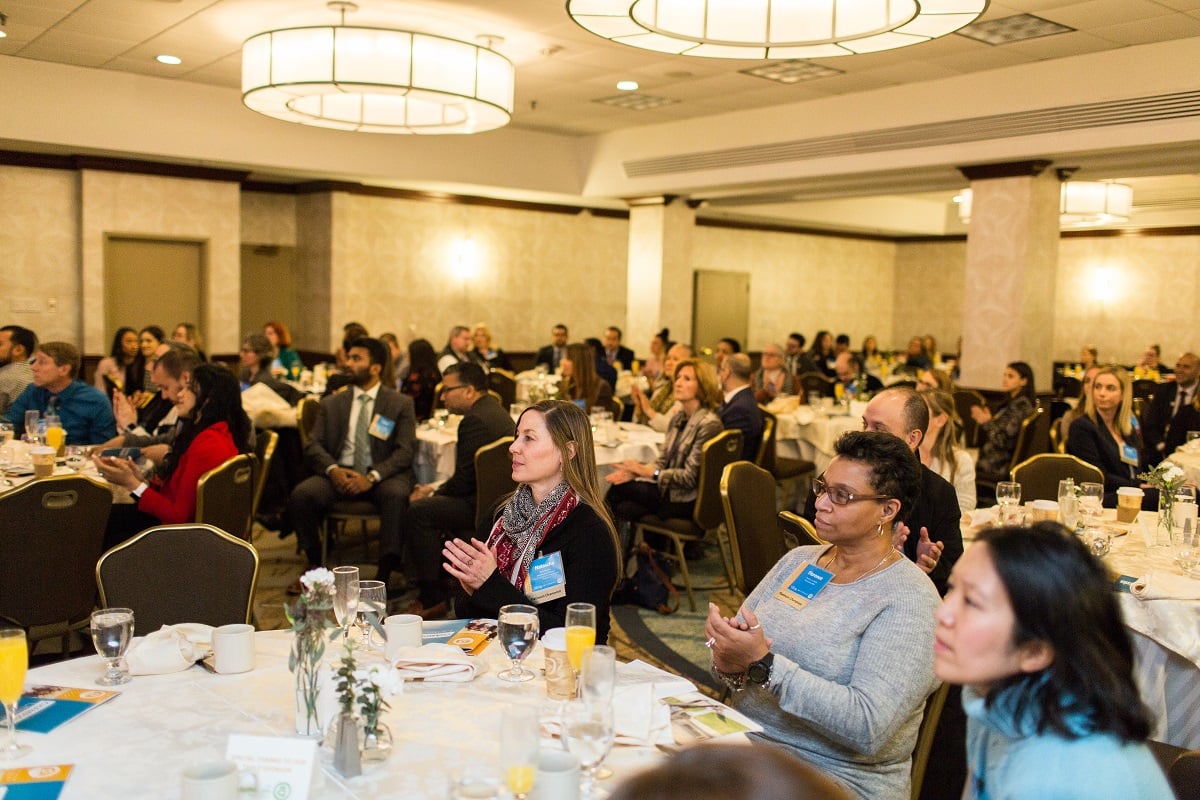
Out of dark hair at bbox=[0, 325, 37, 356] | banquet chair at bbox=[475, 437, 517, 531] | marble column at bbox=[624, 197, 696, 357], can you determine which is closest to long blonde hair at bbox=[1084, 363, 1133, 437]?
banquet chair at bbox=[475, 437, 517, 531]

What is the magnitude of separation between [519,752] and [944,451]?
123 inches

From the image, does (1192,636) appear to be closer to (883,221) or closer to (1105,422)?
(1105,422)

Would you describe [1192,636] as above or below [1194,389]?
below

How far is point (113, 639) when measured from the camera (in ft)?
7.22

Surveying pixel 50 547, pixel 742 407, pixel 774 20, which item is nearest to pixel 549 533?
pixel 50 547

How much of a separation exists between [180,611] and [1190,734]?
3.22 meters

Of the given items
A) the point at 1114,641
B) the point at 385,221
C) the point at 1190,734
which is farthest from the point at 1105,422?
the point at 385,221

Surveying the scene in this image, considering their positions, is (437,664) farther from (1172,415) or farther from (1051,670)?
(1172,415)

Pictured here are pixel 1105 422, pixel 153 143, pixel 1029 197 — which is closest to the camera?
pixel 1105 422

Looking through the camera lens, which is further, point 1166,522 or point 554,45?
point 554,45

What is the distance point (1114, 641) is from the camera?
1.51 m

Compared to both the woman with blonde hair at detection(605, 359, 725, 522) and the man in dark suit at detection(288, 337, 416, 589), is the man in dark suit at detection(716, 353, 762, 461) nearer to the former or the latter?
the woman with blonde hair at detection(605, 359, 725, 522)

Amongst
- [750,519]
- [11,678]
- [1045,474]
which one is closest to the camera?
[11,678]

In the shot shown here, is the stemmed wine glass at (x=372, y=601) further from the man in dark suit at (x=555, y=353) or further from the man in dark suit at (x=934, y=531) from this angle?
the man in dark suit at (x=555, y=353)
